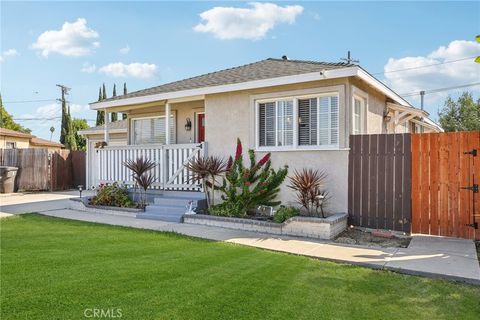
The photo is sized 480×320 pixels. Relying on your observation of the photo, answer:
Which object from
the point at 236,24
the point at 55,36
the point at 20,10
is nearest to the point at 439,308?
the point at 236,24

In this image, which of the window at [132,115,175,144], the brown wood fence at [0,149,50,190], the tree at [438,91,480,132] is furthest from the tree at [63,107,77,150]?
the tree at [438,91,480,132]

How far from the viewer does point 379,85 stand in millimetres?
9742

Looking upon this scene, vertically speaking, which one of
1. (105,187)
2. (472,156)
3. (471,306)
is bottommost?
(471,306)

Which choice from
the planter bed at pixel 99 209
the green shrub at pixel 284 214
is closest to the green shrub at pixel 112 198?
the planter bed at pixel 99 209

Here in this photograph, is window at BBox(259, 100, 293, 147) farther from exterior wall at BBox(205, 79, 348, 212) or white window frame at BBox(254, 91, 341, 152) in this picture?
exterior wall at BBox(205, 79, 348, 212)

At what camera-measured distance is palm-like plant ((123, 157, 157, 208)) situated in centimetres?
1082

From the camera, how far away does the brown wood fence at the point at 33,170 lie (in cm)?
1745

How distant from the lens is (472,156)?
7.15m

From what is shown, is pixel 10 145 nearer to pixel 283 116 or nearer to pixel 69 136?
pixel 69 136

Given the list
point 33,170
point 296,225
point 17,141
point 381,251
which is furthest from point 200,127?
point 17,141

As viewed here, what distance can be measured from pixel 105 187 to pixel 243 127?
200 inches

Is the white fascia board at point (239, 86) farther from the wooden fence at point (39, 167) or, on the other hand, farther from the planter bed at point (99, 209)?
the wooden fence at point (39, 167)

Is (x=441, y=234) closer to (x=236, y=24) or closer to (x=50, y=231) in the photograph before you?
(x=50, y=231)

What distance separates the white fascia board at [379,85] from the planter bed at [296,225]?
332 cm
